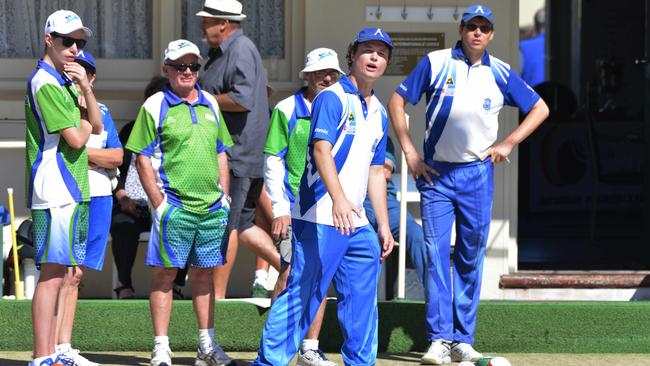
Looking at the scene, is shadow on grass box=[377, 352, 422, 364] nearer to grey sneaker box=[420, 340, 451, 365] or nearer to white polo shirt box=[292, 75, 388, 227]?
grey sneaker box=[420, 340, 451, 365]

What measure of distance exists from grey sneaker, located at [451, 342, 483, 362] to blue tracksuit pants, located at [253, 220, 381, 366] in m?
0.98

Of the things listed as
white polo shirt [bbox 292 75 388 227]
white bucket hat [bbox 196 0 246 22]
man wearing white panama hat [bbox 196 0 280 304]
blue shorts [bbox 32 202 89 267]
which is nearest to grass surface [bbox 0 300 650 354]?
man wearing white panama hat [bbox 196 0 280 304]

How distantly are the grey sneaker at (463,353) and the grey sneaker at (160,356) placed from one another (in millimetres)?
1517

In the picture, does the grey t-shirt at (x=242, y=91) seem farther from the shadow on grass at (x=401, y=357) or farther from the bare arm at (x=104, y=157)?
the shadow on grass at (x=401, y=357)

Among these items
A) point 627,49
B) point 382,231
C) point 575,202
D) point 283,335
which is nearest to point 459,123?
point 382,231

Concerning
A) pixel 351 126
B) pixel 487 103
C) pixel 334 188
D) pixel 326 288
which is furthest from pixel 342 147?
pixel 487 103

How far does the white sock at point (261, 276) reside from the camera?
900cm

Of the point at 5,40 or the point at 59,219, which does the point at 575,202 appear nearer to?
Result: the point at 5,40

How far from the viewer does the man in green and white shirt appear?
765cm

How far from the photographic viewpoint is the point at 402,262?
8.77 metres

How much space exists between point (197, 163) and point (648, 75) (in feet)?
15.3

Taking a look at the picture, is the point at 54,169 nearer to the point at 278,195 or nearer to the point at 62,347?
the point at 62,347

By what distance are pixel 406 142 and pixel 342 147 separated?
106 centimetres

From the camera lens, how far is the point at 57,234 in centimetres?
706
